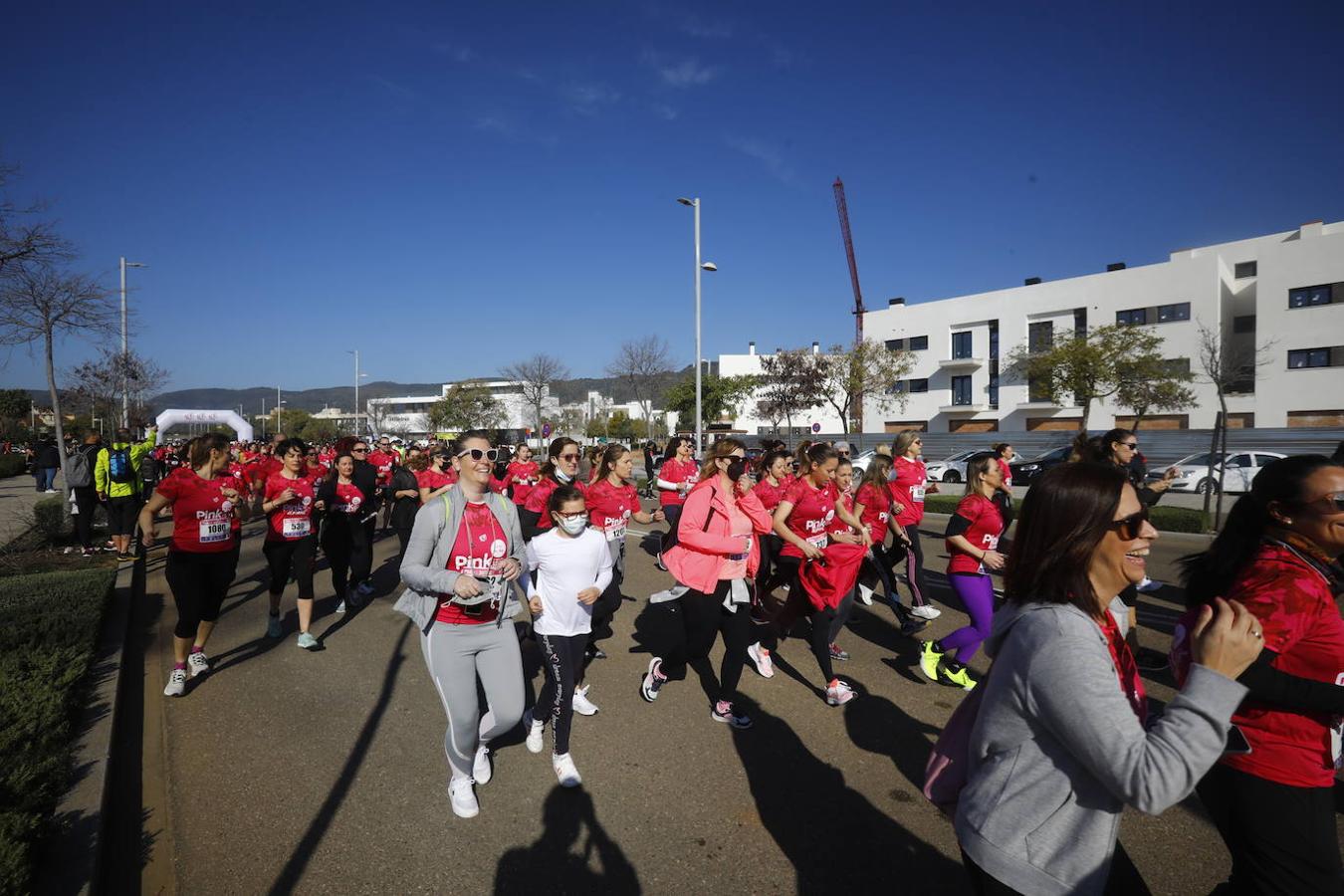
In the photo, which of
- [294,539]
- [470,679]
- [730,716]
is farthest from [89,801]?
[730,716]

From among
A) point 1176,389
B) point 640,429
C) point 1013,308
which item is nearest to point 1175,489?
point 1176,389

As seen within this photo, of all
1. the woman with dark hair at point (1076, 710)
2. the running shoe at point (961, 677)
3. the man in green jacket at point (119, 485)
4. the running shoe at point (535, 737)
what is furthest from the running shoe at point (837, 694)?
the man in green jacket at point (119, 485)

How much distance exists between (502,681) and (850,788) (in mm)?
2068

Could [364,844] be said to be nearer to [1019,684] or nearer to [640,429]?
[1019,684]

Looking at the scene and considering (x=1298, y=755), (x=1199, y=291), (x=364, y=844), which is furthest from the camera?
(x=1199, y=291)

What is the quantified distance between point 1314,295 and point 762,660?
43201mm

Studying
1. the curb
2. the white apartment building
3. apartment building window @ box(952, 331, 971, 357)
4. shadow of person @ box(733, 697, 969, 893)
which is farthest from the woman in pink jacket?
apartment building window @ box(952, 331, 971, 357)

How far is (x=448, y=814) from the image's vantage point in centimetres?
378

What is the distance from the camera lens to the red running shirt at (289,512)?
6715 millimetres

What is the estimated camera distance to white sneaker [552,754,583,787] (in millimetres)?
4023

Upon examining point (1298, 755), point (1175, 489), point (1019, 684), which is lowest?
point (1175, 489)

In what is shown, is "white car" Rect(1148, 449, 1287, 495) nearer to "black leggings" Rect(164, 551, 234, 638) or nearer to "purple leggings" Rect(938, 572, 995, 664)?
"purple leggings" Rect(938, 572, 995, 664)

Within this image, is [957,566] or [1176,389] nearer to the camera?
[957,566]

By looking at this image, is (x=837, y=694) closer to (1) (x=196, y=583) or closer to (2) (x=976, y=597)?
(2) (x=976, y=597)
